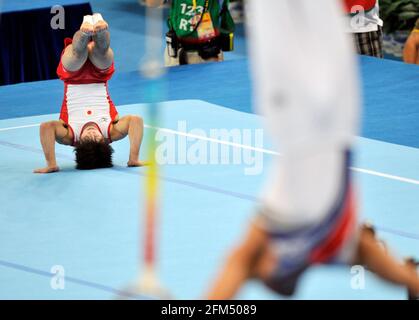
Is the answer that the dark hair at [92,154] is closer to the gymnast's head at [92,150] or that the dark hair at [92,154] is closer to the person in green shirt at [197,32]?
the gymnast's head at [92,150]

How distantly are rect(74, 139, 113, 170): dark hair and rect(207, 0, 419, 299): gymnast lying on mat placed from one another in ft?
13.4

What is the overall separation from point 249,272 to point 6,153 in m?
4.70

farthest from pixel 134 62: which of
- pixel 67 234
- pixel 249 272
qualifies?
pixel 249 272

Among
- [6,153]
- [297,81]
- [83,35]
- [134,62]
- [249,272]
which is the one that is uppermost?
[297,81]

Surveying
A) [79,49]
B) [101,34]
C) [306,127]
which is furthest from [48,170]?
[306,127]

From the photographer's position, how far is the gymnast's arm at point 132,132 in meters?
6.72

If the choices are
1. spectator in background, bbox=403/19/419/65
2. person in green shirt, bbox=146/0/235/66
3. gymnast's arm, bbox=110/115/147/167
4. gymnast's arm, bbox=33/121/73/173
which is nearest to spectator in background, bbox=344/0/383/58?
spectator in background, bbox=403/19/419/65

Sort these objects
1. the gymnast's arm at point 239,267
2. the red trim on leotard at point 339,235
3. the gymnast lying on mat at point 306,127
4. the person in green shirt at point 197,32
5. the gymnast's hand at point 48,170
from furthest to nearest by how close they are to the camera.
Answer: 1. the person in green shirt at point 197,32
2. the gymnast's hand at point 48,170
3. the gymnast's arm at point 239,267
4. the red trim on leotard at point 339,235
5. the gymnast lying on mat at point 306,127

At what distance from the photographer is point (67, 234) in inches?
230

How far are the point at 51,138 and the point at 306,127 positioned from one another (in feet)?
14.1

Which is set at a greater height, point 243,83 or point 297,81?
point 297,81

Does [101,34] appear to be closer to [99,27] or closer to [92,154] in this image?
[99,27]

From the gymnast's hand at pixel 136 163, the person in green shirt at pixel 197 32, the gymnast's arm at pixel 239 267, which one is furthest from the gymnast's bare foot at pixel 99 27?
the gymnast's arm at pixel 239 267

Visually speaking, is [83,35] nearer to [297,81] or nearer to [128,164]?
[128,164]
